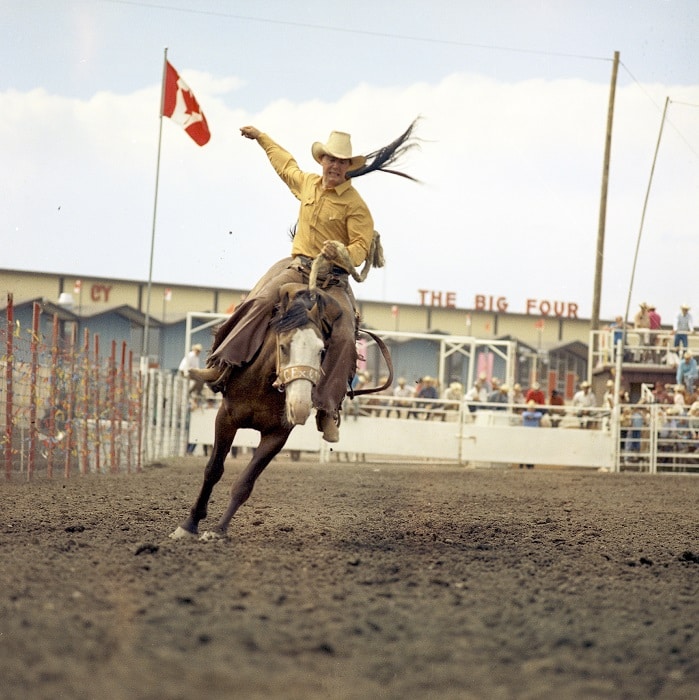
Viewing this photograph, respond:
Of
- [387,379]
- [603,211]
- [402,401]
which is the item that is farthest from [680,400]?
[387,379]

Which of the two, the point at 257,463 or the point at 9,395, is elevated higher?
the point at 9,395

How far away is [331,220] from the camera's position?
23.9ft

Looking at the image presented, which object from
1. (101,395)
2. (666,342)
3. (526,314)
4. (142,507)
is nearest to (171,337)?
(526,314)

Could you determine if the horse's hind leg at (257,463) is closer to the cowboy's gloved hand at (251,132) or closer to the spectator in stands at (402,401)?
the cowboy's gloved hand at (251,132)

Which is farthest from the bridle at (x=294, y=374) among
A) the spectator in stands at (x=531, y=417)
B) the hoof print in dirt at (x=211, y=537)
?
the spectator in stands at (x=531, y=417)

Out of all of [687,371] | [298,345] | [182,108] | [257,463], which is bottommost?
[257,463]

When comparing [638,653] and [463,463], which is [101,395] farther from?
[638,653]

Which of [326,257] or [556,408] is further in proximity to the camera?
[556,408]

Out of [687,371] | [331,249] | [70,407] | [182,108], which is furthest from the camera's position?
[687,371]

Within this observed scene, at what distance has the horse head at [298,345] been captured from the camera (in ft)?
20.5

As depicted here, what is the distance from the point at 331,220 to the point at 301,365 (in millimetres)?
1309

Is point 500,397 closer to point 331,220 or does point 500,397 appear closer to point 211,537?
point 331,220

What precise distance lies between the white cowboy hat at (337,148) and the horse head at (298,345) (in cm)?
100

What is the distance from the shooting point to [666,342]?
2691 centimetres
